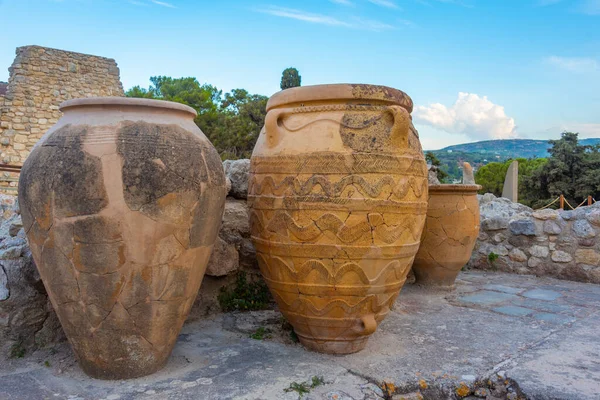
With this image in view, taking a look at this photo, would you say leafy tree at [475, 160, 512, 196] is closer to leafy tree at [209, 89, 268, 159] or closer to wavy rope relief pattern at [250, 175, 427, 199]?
leafy tree at [209, 89, 268, 159]

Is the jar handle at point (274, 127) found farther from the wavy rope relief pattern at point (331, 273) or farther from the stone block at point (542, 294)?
the stone block at point (542, 294)

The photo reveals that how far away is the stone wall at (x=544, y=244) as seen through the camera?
15.9ft

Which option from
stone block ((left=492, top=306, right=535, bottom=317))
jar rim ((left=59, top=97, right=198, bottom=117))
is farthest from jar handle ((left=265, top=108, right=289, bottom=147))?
stone block ((left=492, top=306, right=535, bottom=317))

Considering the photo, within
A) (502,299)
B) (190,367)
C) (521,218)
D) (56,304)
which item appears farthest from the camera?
(521,218)

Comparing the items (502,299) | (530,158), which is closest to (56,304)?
(502,299)

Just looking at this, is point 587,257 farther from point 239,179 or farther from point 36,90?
point 36,90

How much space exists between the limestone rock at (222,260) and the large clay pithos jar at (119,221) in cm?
101

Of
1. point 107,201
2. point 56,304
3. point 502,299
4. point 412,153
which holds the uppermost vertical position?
point 412,153

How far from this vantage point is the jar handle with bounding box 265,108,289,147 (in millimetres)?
2492

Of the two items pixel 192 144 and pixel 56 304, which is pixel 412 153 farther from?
pixel 56 304

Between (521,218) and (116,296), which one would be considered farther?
(521,218)

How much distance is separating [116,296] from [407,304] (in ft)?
7.78

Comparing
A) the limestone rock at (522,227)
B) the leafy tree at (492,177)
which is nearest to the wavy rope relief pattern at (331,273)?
the limestone rock at (522,227)

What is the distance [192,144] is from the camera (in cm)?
222
